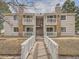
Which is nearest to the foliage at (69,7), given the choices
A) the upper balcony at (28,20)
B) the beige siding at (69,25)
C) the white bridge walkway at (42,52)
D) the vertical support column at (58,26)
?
the beige siding at (69,25)

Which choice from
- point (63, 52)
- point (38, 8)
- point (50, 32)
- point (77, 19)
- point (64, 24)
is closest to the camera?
point (38, 8)

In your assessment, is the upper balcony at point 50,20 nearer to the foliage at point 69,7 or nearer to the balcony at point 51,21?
the balcony at point 51,21

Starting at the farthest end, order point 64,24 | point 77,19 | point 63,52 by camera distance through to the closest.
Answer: point 77,19 < point 64,24 < point 63,52

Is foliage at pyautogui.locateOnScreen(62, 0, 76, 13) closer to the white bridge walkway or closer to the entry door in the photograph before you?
the entry door

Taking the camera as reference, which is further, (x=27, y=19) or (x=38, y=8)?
(x=27, y=19)

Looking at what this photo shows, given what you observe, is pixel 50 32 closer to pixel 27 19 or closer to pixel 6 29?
pixel 27 19

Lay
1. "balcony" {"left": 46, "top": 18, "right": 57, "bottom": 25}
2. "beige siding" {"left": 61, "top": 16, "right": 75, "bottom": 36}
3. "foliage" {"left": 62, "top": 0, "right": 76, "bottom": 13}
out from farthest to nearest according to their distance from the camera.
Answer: "foliage" {"left": 62, "top": 0, "right": 76, "bottom": 13}, "beige siding" {"left": 61, "top": 16, "right": 75, "bottom": 36}, "balcony" {"left": 46, "top": 18, "right": 57, "bottom": 25}

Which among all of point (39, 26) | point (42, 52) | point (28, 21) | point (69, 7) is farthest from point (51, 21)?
point (42, 52)

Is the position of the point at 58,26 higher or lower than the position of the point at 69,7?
lower

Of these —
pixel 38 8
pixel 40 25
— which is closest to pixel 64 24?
pixel 40 25

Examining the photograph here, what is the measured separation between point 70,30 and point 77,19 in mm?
14659

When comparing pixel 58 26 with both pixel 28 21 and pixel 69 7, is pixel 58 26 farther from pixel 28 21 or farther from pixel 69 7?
pixel 69 7

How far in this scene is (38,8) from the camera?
977 cm

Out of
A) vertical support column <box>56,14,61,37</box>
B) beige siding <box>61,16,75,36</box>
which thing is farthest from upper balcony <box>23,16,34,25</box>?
beige siding <box>61,16,75,36</box>
